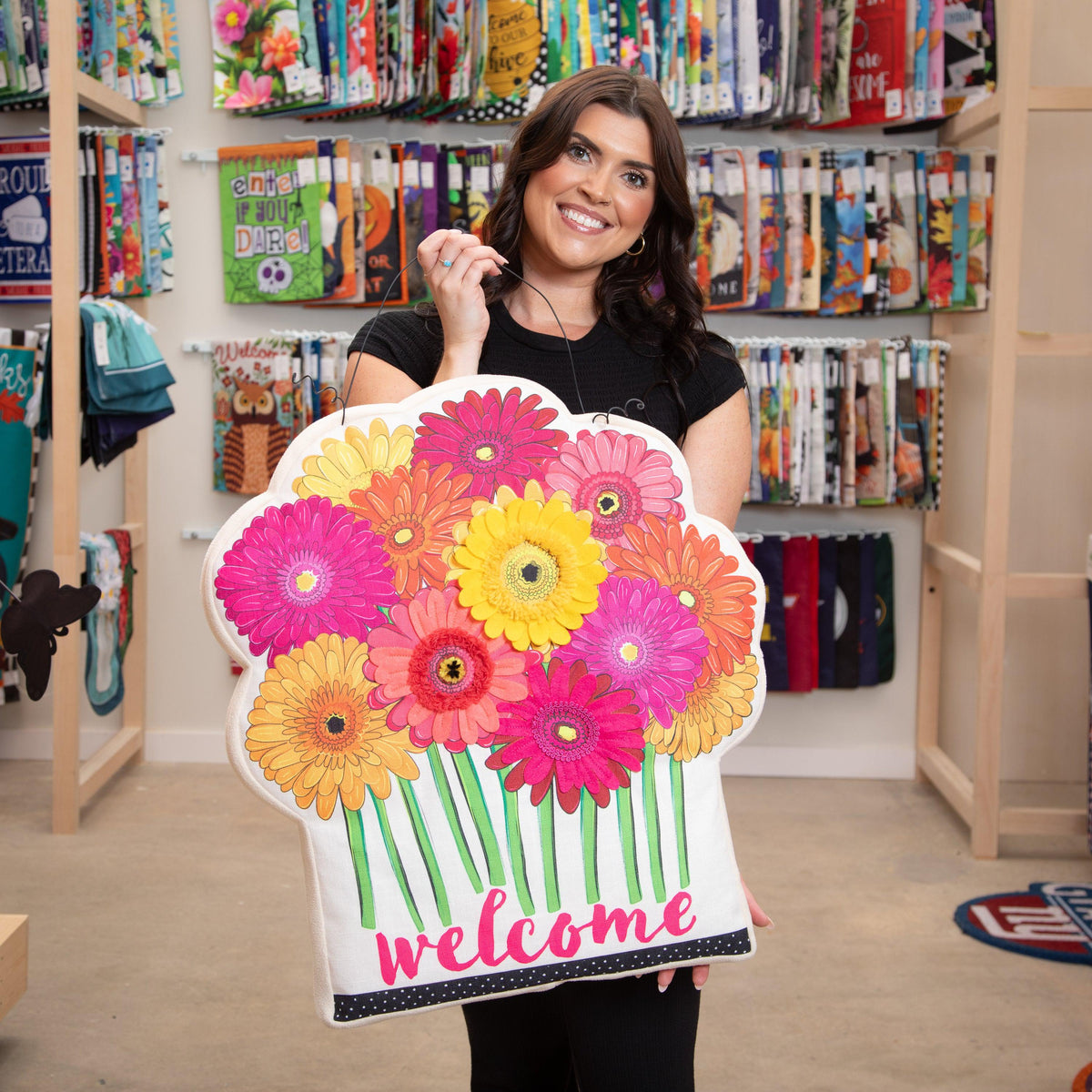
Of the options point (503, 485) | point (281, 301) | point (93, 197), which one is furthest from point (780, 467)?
point (503, 485)

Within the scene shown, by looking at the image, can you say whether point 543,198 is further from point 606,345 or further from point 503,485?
point 503,485

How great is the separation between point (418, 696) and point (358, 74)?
8.56 feet

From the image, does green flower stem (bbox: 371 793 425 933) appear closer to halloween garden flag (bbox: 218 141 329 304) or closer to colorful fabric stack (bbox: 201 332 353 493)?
colorful fabric stack (bbox: 201 332 353 493)

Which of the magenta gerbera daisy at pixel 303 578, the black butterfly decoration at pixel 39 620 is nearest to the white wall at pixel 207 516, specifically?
the magenta gerbera daisy at pixel 303 578

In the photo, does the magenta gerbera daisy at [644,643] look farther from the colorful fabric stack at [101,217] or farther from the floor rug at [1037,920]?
the colorful fabric stack at [101,217]

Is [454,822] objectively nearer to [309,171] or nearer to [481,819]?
[481,819]

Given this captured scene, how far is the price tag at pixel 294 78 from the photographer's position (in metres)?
3.33

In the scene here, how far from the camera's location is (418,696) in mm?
1188

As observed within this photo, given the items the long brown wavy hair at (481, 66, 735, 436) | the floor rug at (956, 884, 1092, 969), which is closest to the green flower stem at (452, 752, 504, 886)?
the long brown wavy hair at (481, 66, 735, 436)

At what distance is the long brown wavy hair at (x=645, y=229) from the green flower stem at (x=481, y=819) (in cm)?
50

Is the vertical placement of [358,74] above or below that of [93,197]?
above

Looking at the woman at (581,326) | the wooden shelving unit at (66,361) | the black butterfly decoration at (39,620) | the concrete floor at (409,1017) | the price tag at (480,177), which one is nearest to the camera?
the black butterfly decoration at (39,620)

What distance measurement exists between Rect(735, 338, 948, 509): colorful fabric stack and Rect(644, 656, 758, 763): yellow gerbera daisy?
7.59 ft

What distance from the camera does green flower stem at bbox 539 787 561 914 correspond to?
1.19 metres
